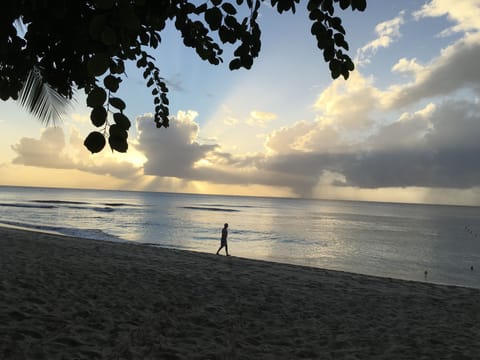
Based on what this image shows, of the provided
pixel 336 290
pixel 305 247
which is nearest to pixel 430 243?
pixel 305 247

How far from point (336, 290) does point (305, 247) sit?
22739 mm

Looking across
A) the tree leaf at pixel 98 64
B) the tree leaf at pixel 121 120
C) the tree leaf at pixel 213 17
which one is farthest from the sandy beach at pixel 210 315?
the tree leaf at pixel 98 64

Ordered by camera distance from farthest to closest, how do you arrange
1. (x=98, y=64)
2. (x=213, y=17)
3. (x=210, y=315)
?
(x=210, y=315) < (x=213, y=17) < (x=98, y=64)

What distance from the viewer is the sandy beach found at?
4.97 m

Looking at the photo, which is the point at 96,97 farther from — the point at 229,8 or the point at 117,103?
the point at 229,8

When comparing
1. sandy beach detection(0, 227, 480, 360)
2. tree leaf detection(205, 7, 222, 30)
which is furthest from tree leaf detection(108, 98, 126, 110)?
sandy beach detection(0, 227, 480, 360)

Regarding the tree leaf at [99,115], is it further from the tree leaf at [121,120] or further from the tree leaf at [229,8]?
the tree leaf at [229,8]

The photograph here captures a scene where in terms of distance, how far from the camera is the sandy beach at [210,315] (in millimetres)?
4969

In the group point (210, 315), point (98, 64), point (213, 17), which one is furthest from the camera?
point (210, 315)

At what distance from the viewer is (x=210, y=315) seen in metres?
6.62

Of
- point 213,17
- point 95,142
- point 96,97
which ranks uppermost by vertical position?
point 213,17

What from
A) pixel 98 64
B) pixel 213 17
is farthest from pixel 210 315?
pixel 98 64

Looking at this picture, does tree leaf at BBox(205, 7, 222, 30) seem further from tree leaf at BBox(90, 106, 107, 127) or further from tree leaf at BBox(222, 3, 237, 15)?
tree leaf at BBox(90, 106, 107, 127)

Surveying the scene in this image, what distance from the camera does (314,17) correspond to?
6.50 ft
